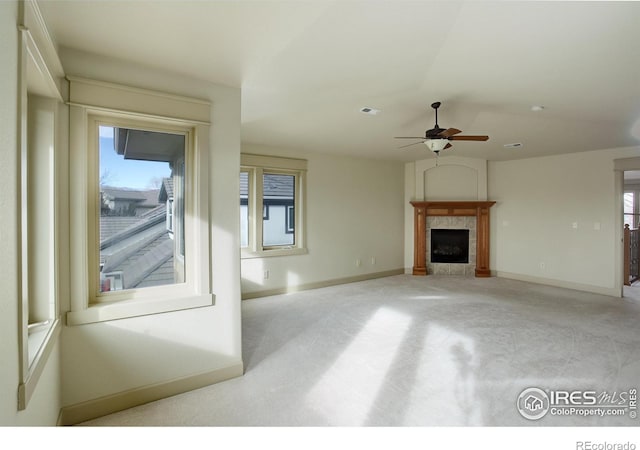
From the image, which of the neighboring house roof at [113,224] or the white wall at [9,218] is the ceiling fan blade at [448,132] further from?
the white wall at [9,218]

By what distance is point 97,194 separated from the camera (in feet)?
7.25

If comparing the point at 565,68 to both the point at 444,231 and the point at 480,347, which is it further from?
the point at 444,231

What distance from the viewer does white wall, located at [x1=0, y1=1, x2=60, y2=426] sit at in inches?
44.2

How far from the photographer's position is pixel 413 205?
6.87m

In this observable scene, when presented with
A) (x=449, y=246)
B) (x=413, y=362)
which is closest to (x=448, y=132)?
(x=413, y=362)

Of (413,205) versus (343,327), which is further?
(413,205)

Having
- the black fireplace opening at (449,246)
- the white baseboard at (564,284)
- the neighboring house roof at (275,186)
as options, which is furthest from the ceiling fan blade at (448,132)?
the white baseboard at (564,284)

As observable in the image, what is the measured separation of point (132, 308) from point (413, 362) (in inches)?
90.6

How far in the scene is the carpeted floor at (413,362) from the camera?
2.09 m

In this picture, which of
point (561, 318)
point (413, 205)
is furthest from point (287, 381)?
point (413, 205)

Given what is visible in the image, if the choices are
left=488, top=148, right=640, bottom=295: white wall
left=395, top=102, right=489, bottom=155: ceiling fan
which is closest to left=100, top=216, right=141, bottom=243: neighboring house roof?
left=395, top=102, right=489, bottom=155: ceiling fan

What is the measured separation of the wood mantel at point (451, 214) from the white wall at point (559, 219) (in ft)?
0.84

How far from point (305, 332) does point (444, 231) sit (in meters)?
4.58

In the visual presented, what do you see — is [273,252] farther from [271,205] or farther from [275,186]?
[275,186]
